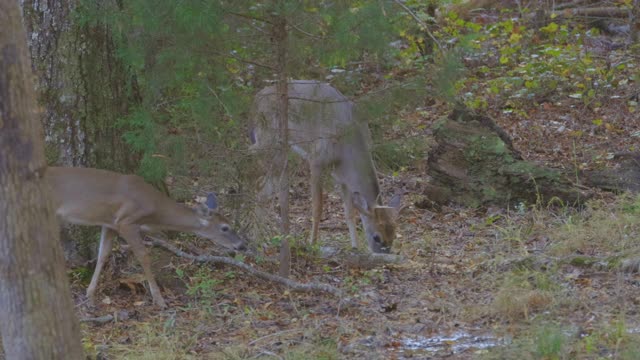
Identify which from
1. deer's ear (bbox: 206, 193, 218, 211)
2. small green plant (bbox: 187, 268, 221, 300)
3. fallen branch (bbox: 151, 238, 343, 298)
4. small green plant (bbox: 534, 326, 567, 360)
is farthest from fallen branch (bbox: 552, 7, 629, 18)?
small green plant (bbox: 534, 326, 567, 360)

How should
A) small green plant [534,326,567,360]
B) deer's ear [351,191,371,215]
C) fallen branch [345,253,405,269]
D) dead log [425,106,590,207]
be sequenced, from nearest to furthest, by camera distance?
small green plant [534,326,567,360]
fallen branch [345,253,405,269]
deer's ear [351,191,371,215]
dead log [425,106,590,207]

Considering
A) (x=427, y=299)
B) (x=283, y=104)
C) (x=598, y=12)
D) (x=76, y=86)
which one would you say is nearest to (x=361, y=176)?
(x=283, y=104)

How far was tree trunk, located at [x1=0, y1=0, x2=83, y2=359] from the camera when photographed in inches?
181

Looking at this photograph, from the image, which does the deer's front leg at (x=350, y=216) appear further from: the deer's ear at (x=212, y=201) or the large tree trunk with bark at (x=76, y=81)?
the large tree trunk with bark at (x=76, y=81)

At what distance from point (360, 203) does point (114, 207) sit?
322 centimetres

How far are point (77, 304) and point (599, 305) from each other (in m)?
3.97

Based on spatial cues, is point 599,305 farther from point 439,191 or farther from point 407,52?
point 407,52

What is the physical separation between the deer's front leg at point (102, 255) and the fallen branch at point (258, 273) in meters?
0.62

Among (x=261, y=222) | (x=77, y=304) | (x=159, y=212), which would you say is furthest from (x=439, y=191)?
(x=77, y=304)

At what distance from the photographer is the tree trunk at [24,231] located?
459cm

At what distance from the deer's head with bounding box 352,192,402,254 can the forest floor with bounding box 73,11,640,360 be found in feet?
0.86

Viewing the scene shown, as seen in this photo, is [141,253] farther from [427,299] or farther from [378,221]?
[378,221]

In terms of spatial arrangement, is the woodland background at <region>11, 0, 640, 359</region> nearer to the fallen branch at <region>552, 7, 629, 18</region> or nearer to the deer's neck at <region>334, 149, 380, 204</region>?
the deer's neck at <region>334, 149, 380, 204</region>

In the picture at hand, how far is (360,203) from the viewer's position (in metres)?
10.5
